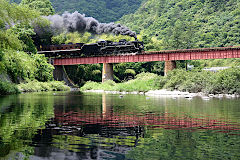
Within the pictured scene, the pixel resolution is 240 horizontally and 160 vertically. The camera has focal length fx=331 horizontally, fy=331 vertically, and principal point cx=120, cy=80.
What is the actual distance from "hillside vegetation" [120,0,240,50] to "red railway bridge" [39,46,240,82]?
19178 mm

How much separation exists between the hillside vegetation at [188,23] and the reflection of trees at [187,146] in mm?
65644

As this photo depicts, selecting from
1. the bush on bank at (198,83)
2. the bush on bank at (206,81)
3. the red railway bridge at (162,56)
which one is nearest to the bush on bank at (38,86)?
the bush on bank at (198,83)

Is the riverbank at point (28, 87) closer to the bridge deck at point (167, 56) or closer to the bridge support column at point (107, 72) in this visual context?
the bridge support column at point (107, 72)

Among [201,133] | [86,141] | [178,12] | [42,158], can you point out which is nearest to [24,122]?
[86,141]

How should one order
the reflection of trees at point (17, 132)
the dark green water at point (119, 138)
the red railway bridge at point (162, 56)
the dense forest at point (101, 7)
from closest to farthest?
the dark green water at point (119, 138)
the reflection of trees at point (17, 132)
the red railway bridge at point (162, 56)
the dense forest at point (101, 7)

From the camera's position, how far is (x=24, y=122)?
13.2 m

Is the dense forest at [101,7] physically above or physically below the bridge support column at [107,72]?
above

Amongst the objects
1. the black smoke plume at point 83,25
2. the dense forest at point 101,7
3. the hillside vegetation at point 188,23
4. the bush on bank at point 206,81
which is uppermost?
the dense forest at point 101,7

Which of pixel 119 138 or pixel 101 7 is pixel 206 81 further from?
pixel 101 7

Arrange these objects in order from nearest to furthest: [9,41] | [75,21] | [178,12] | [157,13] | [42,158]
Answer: [42,158]
[9,41]
[75,21]
[178,12]
[157,13]

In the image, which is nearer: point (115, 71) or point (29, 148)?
point (29, 148)

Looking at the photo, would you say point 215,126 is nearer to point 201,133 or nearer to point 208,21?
point 201,133

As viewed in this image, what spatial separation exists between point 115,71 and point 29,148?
66.4 metres

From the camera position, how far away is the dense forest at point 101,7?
429ft
